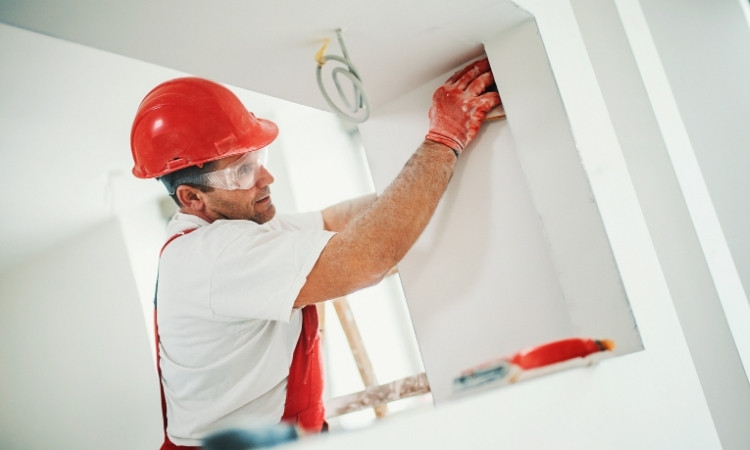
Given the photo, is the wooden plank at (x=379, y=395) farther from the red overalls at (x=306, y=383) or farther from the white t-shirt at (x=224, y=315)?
the white t-shirt at (x=224, y=315)

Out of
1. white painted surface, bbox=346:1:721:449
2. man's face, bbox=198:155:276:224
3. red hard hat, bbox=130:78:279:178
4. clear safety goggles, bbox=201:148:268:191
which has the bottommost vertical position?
white painted surface, bbox=346:1:721:449

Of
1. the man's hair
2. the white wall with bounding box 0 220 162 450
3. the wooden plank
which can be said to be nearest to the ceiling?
the white wall with bounding box 0 220 162 450

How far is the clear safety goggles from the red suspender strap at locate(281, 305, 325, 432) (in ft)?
1.27

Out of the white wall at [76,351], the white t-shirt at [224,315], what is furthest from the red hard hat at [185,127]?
the white wall at [76,351]

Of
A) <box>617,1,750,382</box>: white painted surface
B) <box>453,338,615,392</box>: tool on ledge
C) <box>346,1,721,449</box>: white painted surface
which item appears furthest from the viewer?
<box>617,1,750,382</box>: white painted surface

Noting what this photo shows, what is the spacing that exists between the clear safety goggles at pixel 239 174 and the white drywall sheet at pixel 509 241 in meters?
0.37

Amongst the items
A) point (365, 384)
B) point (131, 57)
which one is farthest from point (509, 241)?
point (365, 384)

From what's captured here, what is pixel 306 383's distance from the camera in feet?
4.44

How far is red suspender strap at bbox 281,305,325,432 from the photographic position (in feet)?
4.30

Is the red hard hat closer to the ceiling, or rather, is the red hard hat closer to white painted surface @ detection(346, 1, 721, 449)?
the ceiling

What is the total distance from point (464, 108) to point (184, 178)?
27.0 inches

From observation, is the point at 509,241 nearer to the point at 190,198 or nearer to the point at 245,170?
the point at 245,170

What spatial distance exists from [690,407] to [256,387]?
92 centimetres

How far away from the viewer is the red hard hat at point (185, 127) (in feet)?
3.48
